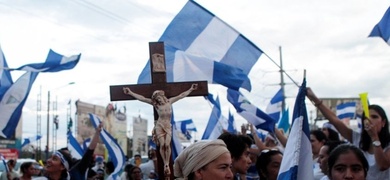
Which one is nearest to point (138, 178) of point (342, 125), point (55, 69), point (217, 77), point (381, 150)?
point (55, 69)

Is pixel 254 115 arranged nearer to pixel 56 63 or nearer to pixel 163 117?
pixel 163 117

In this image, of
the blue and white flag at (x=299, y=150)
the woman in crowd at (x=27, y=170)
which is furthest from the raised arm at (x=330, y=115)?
the woman in crowd at (x=27, y=170)

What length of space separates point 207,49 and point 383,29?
2.09 m

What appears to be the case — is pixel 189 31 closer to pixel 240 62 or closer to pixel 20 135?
pixel 240 62

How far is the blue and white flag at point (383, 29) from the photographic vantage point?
6.65 m

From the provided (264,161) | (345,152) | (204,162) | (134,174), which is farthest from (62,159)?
(134,174)

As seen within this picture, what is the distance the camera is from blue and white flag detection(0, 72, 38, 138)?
912 centimetres

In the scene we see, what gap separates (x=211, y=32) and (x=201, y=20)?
0.19m

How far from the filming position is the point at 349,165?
164 inches

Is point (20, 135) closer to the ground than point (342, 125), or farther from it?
farther from it

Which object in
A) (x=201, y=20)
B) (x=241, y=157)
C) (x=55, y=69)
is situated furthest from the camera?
(x=55, y=69)

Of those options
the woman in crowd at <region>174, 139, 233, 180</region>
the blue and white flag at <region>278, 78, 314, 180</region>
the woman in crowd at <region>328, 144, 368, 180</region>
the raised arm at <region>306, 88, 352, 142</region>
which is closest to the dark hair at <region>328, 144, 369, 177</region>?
the woman in crowd at <region>328, 144, 368, 180</region>

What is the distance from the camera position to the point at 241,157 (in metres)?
5.08

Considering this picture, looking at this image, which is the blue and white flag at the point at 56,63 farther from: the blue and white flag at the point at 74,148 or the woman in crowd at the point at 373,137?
the woman in crowd at the point at 373,137
